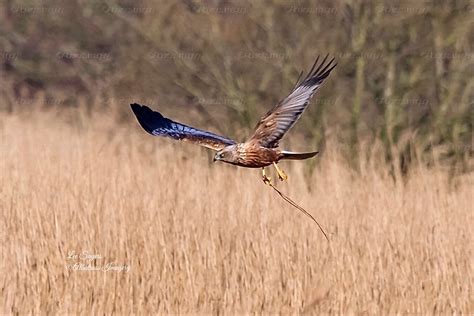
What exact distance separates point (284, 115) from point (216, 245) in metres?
1.25

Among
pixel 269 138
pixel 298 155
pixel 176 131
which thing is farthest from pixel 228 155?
pixel 176 131

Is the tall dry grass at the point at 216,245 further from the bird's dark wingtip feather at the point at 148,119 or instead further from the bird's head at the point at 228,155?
the bird's head at the point at 228,155

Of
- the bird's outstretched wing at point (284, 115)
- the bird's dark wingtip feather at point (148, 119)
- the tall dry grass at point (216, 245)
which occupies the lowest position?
the tall dry grass at point (216, 245)

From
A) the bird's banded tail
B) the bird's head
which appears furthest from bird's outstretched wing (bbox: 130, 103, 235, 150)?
the bird's banded tail

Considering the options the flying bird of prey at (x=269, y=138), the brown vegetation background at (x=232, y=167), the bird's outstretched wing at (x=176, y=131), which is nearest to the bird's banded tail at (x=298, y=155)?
the flying bird of prey at (x=269, y=138)

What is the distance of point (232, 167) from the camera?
9461mm

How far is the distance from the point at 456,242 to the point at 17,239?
231 centimetres

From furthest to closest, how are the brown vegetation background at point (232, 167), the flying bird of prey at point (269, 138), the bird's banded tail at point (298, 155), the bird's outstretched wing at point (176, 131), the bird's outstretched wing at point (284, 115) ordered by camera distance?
the brown vegetation background at point (232, 167), the bird's outstretched wing at point (176, 131), the bird's outstretched wing at point (284, 115), the flying bird of prey at point (269, 138), the bird's banded tail at point (298, 155)

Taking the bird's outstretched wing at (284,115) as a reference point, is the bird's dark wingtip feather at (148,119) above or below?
above

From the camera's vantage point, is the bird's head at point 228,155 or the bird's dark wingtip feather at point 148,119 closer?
the bird's head at point 228,155

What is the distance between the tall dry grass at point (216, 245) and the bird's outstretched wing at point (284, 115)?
3.32ft

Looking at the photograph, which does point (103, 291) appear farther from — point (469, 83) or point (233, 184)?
point (469, 83)

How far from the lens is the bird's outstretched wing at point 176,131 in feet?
18.2

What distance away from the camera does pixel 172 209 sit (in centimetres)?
676
